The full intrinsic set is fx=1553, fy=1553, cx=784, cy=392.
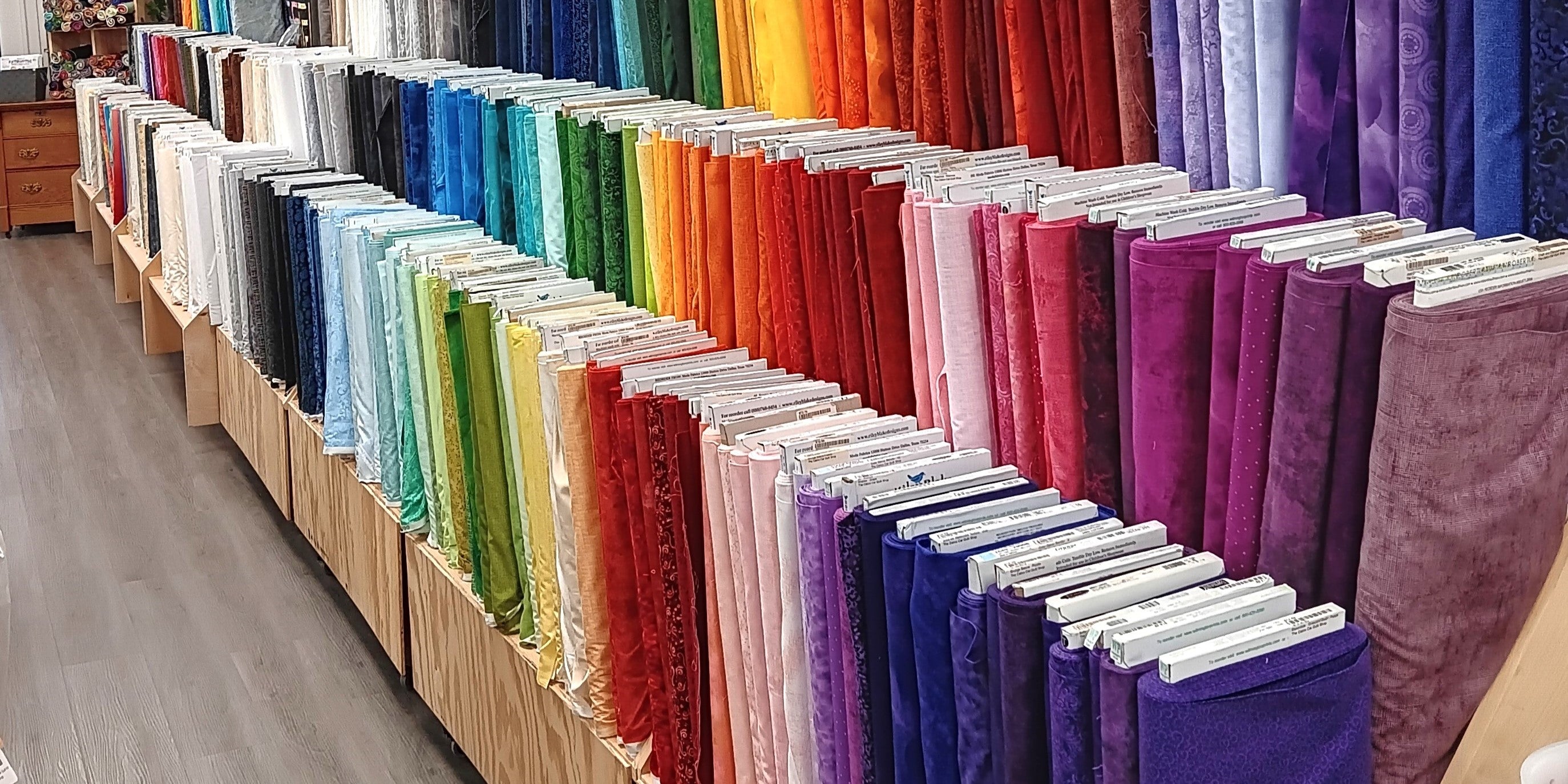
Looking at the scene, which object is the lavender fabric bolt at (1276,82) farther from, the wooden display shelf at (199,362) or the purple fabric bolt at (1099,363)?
the wooden display shelf at (199,362)

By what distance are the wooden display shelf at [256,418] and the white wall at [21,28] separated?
6.90m

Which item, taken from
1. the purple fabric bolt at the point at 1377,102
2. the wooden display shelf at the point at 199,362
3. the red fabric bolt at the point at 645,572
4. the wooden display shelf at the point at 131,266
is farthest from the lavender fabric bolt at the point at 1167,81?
the wooden display shelf at the point at 131,266

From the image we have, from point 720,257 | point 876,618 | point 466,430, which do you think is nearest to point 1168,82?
point 876,618

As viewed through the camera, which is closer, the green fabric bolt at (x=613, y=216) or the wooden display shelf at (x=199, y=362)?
the green fabric bolt at (x=613, y=216)

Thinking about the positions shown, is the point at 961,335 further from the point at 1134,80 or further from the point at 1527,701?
the point at 1527,701

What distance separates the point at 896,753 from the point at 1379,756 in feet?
1.40

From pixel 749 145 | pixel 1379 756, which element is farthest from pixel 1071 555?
pixel 749 145

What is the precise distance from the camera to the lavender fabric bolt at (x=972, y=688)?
1286mm

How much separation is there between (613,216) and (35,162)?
847cm

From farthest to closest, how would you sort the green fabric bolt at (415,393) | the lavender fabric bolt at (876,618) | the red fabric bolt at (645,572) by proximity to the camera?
1. the green fabric bolt at (415,393)
2. the red fabric bolt at (645,572)
3. the lavender fabric bolt at (876,618)

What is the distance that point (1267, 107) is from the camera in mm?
1386

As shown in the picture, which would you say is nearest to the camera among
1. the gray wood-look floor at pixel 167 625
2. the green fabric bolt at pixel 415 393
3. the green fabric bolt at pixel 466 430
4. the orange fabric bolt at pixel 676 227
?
the orange fabric bolt at pixel 676 227

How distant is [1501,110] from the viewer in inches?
46.4

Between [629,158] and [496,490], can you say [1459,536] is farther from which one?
[496,490]
